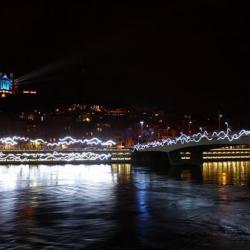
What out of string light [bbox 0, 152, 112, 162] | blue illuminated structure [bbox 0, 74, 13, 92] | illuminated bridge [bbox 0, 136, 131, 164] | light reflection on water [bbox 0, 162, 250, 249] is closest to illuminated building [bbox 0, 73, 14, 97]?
blue illuminated structure [bbox 0, 74, 13, 92]

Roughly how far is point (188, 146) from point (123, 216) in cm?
4837

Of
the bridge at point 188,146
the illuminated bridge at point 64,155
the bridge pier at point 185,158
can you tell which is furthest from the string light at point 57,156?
the bridge pier at point 185,158

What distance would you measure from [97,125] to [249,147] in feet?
182

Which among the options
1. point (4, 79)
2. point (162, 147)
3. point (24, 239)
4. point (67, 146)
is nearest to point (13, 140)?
point (67, 146)

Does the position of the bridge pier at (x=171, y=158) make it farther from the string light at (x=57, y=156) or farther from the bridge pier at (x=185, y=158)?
the string light at (x=57, y=156)

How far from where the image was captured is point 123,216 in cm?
2994

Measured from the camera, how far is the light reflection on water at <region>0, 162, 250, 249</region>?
22.9 metres

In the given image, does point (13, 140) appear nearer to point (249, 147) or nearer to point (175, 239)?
point (249, 147)

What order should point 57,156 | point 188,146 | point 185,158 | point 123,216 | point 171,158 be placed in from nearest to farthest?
point 123,216
point 188,146
point 171,158
point 185,158
point 57,156

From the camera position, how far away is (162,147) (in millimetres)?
86000

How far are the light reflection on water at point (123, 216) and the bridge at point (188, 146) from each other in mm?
18407

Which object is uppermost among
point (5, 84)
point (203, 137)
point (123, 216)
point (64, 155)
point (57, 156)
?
point (5, 84)

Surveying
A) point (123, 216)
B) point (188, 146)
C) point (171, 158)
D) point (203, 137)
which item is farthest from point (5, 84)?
point (123, 216)

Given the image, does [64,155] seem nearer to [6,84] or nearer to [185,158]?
[185,158]
